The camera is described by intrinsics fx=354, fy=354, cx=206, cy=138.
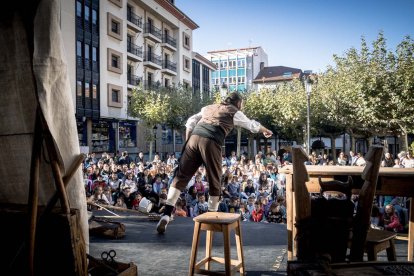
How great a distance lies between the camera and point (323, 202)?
95.3 inches

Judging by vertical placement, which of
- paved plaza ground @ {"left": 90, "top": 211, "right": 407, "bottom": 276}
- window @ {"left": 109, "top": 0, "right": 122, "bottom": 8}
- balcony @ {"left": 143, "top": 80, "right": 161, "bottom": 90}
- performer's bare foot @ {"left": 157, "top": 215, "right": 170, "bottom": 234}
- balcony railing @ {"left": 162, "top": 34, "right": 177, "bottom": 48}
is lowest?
paved plaza ground @ {"left": 90, "top": 211, "right": 407, "bottom": 276}

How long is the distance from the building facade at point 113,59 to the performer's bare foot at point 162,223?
20032mm

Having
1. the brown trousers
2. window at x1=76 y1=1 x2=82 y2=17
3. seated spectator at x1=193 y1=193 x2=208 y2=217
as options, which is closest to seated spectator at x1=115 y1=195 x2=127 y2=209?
seated spectator at x1=193 y1=193 x2=208 y2=217

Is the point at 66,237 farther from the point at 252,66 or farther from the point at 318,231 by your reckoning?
the point at 252,66

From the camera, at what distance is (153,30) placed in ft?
103

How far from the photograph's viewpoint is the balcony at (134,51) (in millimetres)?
28641

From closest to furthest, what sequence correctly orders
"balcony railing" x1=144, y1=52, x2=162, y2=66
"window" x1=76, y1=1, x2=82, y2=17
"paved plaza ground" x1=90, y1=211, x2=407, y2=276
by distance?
"paved plaza ground" x1=90, y1=211, x2=407, y2=276, "window" x1=76, y1=1, x2=82, y2=17, "balcony railing" x1=144, y1=52, x2=162, y2=66

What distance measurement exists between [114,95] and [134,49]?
4578mm

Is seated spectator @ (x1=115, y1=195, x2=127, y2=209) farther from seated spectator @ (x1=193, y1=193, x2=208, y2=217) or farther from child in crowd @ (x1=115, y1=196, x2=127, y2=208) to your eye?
seated spectator @ (x1=193, y1=193, x2=208, y2=217)

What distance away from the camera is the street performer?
384cm

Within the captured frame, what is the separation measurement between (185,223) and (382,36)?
63.2 ft

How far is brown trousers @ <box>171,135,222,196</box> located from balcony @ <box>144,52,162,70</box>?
27.4 m

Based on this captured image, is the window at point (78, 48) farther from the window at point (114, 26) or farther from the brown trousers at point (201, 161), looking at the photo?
the brown trousers at point (201, 161)

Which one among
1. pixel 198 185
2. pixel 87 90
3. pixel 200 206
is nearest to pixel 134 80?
pixel 87 90
